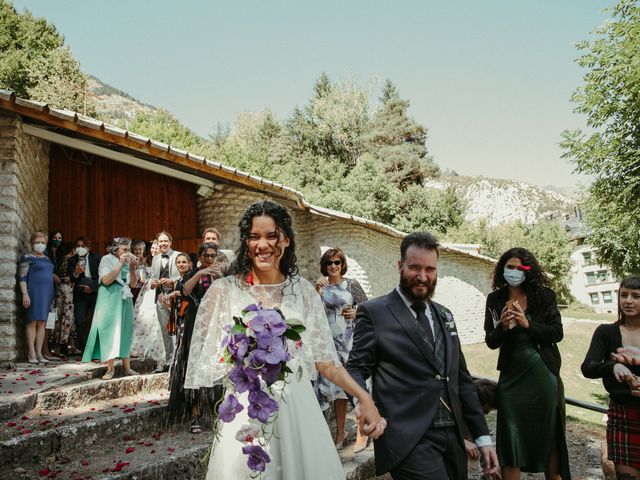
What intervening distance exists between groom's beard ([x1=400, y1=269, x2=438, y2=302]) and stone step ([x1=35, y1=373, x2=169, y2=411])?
12.3 ft

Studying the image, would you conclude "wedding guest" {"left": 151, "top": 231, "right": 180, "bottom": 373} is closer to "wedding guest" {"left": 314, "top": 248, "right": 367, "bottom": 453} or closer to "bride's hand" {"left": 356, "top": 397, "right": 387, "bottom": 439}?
"wedding guest" {"left": 314, "top": 248, "right": 367, "bottom": 453}

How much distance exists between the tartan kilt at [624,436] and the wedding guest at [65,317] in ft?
22.7

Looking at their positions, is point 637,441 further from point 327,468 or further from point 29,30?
point 29,30

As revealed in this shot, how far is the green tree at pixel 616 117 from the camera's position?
423 inches

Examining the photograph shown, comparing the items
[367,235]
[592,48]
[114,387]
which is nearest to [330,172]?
[367,235]

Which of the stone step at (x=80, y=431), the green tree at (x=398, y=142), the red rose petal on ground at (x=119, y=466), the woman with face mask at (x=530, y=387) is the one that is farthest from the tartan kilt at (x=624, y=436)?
the green tree at (x=398, y=142)

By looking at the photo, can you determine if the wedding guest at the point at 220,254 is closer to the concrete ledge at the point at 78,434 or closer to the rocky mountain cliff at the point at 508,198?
the concrete ledge at the point at 78,434

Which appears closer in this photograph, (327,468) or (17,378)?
(327,468)

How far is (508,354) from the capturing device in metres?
3.60

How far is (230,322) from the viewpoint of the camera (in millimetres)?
2414

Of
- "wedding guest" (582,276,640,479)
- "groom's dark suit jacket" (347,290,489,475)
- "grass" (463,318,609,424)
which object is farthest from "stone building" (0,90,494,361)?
"wedding guest" (582,276,640,479)

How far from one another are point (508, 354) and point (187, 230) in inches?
333

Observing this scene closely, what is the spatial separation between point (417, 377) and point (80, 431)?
3.09m

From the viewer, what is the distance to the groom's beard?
265cm
